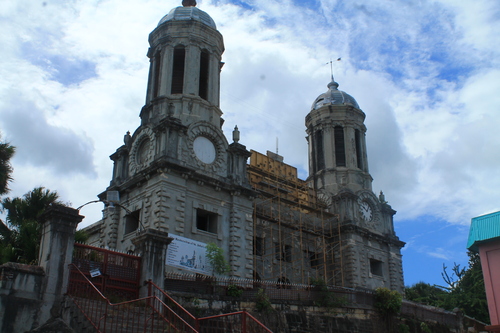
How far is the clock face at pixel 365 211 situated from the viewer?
40.3 m

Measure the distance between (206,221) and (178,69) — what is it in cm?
1035

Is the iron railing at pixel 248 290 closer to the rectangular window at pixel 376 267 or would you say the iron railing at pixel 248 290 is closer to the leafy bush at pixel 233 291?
the leafy bush at pixel 233 291

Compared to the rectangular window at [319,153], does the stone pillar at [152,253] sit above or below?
below

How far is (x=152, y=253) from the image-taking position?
1800cm

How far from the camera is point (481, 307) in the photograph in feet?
134

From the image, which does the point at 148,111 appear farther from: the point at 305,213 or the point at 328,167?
the point at 328,167

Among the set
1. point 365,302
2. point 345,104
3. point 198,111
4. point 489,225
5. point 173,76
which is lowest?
point 365,302

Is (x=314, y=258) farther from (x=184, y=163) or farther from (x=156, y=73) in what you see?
(x=156, y=73)

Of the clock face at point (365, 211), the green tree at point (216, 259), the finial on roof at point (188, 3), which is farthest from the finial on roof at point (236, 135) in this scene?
the clock face at point (365, 211)

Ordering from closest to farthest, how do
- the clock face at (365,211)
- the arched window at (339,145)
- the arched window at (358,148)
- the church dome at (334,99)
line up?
the clock face at (365,211)
the arched window at (339,145)
the arched window at (358,148)
the church dome at (334,99)

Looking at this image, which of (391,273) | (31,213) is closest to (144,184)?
(31,213)

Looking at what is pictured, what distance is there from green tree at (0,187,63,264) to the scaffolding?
13869 millimetres

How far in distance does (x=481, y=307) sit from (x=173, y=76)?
2860 centimetres

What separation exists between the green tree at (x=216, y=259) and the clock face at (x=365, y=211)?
15842mm
